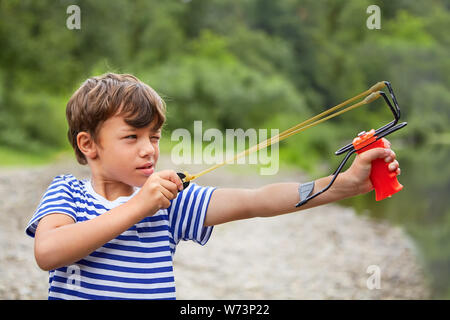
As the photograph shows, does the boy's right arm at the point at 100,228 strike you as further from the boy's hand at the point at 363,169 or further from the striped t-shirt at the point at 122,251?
the boy's hand at the point at 363,169

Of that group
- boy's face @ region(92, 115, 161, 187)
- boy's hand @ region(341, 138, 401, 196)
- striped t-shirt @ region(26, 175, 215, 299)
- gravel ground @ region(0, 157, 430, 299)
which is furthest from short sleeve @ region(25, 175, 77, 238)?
gravel ground @ region(0, 157, 430, 299)

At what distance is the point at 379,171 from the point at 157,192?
0.44 metres

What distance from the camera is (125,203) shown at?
1071 millimetres

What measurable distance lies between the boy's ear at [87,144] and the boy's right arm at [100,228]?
0.67ft

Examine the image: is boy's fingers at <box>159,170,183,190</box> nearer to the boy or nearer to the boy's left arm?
the boy

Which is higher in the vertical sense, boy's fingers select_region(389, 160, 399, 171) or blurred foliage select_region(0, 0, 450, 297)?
blurred foliage select_region(0, 0, 450, 297)

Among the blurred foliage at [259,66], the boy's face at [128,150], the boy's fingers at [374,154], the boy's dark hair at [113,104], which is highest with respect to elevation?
the blurred foliage at [259,66]

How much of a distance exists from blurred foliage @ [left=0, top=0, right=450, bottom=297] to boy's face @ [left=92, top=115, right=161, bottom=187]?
15.0 ft

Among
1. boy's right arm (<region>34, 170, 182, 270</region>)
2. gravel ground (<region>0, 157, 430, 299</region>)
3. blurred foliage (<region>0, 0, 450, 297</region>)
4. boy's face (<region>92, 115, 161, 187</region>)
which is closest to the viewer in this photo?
boy's right arm (<region>34, 170, 182, 270</region>)

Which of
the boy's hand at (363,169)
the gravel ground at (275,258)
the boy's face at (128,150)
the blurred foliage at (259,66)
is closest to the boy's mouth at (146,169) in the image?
the boy's face at (128,150)

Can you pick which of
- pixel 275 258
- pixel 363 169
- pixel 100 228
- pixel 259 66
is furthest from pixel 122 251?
pixel 259 66

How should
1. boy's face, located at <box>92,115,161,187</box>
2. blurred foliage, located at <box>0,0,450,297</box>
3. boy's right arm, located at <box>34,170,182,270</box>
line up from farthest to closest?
blurred foliage, located at <box>0,0,450,297</box>
boy's face, located at <box>92,115,161,187</box>
boy's right arm, located at <box>34,170,182,270</box>

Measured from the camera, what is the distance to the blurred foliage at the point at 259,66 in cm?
1002

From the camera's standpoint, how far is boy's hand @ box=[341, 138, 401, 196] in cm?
108
